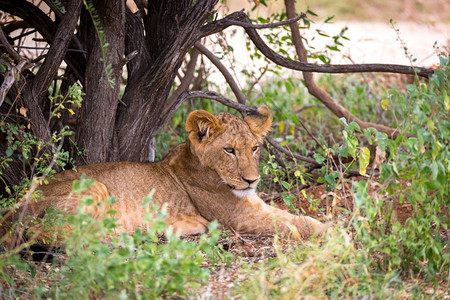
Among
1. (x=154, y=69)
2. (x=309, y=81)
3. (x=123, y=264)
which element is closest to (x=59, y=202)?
(x=154, y=69)

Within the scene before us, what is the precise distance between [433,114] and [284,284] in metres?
0.99

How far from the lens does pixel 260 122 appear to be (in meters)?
4.84

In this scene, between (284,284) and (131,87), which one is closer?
(284,284)

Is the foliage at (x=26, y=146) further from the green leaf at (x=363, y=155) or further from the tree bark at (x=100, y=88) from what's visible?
the green leaf at (x=363, y=155)

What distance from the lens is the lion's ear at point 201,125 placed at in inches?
178

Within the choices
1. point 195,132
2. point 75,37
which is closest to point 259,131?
point 195,132

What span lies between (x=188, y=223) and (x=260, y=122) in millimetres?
802

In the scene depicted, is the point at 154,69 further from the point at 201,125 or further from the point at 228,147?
the point at 228,147

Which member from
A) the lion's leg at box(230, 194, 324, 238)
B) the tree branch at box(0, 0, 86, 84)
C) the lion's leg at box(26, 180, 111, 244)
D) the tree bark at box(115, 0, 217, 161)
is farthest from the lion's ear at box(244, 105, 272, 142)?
the tree branch at box(0, 0, 86, 84)

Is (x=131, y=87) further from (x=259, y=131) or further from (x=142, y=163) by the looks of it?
(x=259, y=131)

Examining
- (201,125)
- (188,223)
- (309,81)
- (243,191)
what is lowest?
(188,223)

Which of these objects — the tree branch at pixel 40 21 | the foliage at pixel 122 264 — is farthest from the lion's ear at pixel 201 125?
the foliage at pixel 122 264

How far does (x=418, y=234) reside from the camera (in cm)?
332

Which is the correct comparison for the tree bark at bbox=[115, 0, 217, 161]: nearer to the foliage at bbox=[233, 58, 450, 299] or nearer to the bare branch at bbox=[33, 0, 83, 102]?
the bare branch at bbox=[33, 0, 83, 102]
